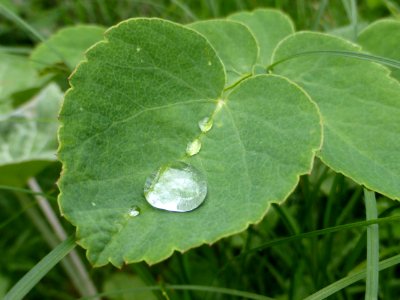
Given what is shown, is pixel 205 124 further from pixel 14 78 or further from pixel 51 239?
pixel 14 78

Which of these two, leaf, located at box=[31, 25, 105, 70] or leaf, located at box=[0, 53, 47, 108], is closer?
leaf, located at box=[31, 25, 105, 70]

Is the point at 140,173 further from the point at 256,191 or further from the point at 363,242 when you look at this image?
the point at 363,242

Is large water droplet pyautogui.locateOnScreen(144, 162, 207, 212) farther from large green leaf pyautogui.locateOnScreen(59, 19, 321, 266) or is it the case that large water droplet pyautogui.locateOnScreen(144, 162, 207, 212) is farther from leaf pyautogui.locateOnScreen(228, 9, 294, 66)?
leaf pyautogui.locateOnScreen(228, 9, 294, 66)

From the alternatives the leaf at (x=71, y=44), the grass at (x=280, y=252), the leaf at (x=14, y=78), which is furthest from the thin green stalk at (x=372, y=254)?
the leaf at (x=14, y=78)

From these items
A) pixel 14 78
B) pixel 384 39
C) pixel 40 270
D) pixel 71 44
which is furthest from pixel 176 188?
pixel 14 78

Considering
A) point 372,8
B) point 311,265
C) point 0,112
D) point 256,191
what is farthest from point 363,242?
point 372,8

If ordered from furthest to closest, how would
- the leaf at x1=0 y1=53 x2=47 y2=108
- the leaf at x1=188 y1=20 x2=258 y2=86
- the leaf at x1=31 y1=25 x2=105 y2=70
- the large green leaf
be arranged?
1. the leaf at x1=0 y1=53 x2=47 y2=108
2. the leaf at x1=31 y1=25 x2=105 y2=70
3. the leaf at x1=188 y1=20 x2=258 y2=86
4. the large green leaf

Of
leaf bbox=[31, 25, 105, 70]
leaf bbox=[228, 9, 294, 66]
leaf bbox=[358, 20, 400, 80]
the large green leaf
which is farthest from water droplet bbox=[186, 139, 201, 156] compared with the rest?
leaf bbox=[31, 25, 105, 70]
